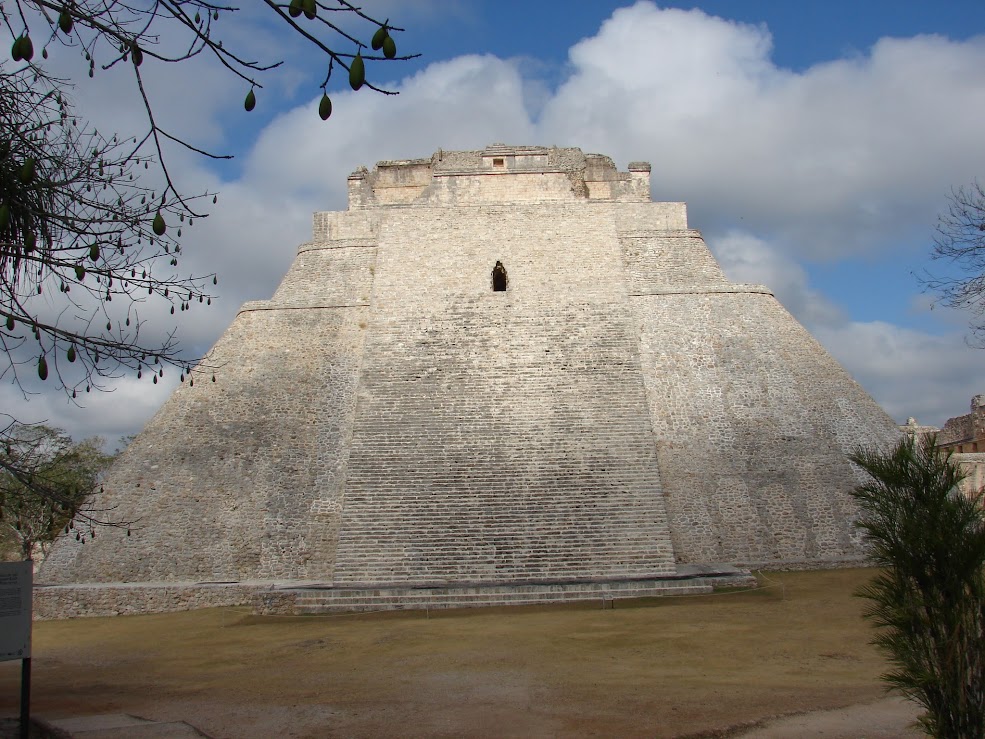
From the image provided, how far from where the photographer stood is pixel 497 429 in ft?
38.6

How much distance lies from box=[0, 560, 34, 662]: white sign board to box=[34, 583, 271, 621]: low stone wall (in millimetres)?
5015

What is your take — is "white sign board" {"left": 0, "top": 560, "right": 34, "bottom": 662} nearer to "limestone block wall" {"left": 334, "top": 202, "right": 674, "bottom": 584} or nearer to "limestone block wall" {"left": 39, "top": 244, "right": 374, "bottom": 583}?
"limestone block wall" {"left": 334, "top": 202, "right": 674, "bottom": 584}

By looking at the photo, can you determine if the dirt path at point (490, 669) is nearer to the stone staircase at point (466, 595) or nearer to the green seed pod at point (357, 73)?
the stone staircase at point (466, 595)

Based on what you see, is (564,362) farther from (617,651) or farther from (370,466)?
(617,651)

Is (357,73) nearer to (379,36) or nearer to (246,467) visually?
(379,36)

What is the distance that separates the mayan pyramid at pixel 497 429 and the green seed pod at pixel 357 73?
7.85m

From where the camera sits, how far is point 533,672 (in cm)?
633

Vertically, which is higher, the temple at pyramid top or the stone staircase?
the temple at pyramid top

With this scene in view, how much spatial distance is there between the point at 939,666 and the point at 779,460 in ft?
26.5

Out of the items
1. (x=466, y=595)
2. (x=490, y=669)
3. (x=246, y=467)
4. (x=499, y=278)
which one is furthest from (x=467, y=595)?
(x=499, y=278)

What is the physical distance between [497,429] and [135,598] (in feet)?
16.8

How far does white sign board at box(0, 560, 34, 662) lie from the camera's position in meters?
4.88

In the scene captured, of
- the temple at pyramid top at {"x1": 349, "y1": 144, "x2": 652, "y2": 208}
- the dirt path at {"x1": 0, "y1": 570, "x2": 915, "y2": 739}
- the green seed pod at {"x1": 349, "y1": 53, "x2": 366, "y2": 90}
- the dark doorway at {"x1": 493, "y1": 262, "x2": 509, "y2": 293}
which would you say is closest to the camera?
the green seed pod at {"x1": 349, "y1": 53, "x2": 366, "y2": 90}

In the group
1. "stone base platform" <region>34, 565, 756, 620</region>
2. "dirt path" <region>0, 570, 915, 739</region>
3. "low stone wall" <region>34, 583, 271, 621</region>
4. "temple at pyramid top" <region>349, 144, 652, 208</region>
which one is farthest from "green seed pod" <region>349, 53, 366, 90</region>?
"temple at pyramid top" <region>349, 144, 652, 208</region>
